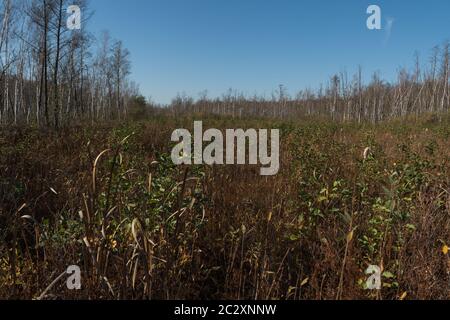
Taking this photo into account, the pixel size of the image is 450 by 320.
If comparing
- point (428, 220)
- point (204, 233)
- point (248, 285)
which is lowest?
point (248, 285)

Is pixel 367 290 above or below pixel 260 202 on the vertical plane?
below

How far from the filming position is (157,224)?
230 cm

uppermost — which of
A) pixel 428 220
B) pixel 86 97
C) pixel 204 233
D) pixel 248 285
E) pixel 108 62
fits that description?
pixel 108 62

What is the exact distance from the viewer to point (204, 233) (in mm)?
2789

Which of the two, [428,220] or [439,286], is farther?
[428,220]

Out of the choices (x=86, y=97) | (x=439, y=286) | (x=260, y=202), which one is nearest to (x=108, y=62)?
(x=86, y=97)

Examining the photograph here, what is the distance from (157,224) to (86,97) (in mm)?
32073

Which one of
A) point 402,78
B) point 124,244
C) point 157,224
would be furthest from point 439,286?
point 402,78

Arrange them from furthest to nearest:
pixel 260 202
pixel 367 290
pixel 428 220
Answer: pixel 260 202 → pixel 428 220 → pixel 367 290

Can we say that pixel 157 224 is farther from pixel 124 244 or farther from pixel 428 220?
pixel 428 220

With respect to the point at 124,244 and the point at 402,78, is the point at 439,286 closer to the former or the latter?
the point at 124,244
